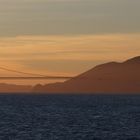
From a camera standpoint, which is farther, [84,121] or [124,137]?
[84,121]

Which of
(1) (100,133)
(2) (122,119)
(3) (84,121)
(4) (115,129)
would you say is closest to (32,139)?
(1) (100,133)

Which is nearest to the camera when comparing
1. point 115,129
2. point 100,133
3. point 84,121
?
point 100,133

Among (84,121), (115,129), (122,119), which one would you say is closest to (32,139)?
(115,129)

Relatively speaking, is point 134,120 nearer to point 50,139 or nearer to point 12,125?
point 12,125

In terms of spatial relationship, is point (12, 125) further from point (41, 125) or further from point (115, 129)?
point (115, 129)

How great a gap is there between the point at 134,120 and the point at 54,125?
59.5 feet

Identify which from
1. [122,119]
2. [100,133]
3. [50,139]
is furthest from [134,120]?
[50,139]

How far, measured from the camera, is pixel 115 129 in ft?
355

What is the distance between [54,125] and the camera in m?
115

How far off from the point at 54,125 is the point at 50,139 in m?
21.5

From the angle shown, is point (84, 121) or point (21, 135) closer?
point (21, 135)

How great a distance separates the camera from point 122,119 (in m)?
132

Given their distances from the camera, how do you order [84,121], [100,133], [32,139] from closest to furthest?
[32,139] < [100,133] < [84,121]

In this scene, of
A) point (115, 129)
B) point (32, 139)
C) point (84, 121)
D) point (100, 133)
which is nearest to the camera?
point (32, 139)
